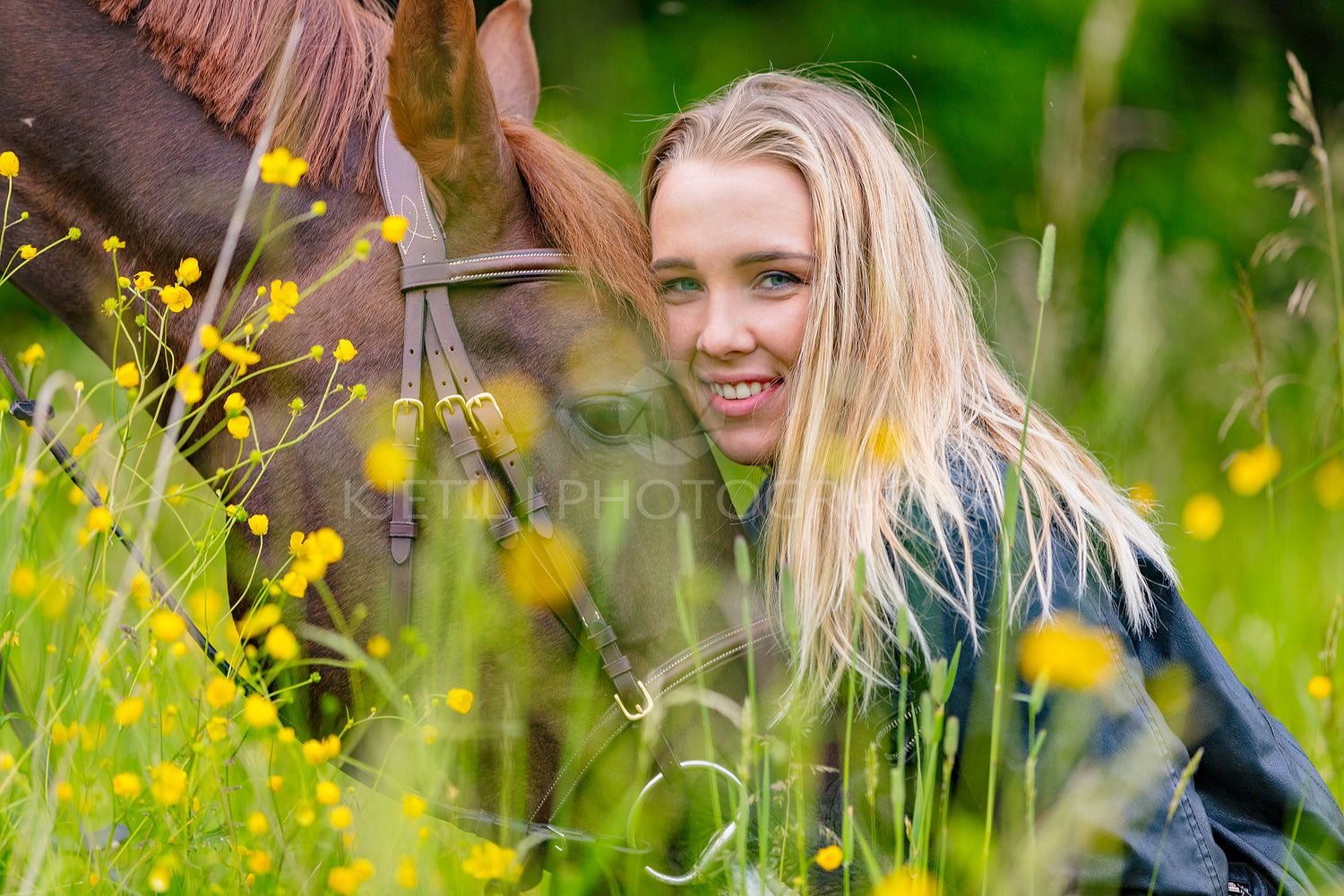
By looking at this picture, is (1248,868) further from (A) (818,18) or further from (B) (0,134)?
(A) (818,18)

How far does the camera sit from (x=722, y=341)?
6.17 ft

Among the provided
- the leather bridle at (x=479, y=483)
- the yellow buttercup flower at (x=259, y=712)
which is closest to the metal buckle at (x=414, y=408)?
the leather bridle at (x=479, y=483)

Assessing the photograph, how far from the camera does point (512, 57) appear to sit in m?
2.59

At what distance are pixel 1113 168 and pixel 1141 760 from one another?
4.85 metres

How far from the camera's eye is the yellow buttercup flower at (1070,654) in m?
1.51

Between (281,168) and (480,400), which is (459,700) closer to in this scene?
(480,400)

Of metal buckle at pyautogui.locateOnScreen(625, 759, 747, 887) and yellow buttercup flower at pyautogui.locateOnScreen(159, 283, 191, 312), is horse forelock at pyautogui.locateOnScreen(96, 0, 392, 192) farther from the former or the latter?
metal buckle at pyautogui.locateOnScreen(625, 759, 747, 887)

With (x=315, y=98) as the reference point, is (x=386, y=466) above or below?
below

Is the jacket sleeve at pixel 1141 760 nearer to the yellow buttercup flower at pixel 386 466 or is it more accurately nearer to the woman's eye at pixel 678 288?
the woman's eye at pixel 678 288

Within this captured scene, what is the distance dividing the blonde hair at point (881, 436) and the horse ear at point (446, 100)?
0.49 meters

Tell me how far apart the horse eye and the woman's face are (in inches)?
5.8

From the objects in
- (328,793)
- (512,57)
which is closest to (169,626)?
(328,793)

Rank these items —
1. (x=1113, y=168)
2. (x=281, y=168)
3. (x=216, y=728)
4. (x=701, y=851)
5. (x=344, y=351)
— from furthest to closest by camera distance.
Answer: (x=1113, y=168)
(x=701, y=851)
(x=344, y=351)
(x=281, y=168)
(x=216, y=728)

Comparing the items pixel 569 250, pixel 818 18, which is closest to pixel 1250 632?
pixel 569 250
